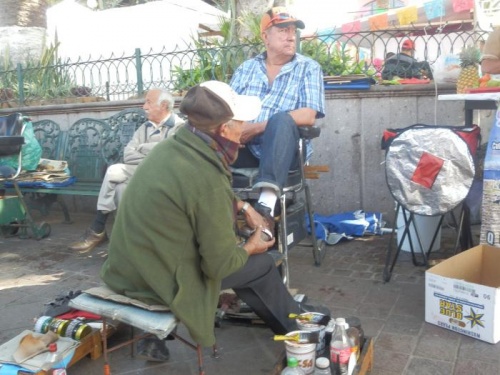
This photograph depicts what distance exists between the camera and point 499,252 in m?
3.28

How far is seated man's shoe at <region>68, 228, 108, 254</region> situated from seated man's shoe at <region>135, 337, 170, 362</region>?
7.84ft

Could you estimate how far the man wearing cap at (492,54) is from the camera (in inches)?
151

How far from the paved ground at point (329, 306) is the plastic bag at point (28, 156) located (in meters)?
0.91

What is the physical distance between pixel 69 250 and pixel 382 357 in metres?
3.41

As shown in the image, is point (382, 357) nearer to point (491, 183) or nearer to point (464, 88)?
point (491, 183)

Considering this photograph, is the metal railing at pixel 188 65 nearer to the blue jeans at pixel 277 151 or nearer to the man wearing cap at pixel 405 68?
the man wearing cap at pixel 405 68

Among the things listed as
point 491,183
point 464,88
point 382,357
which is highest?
point 464,88

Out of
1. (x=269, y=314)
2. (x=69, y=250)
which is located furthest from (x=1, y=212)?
(x=269, y=314)

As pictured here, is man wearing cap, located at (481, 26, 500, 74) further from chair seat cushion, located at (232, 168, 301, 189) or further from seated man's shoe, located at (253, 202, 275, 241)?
seated man's shoe, located at (253, 202, 275, 241)

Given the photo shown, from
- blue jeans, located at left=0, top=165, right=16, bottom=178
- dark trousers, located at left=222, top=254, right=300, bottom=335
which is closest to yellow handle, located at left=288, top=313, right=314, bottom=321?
dark trousers, located at left=222, top=254, right=300, bottom=335

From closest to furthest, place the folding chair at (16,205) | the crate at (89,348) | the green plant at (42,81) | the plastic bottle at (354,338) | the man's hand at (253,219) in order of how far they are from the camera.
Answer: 1. the plastic bottle at (354,338)
2. the crate at (89,348)
3. the man's hand at (253,219)
4. the folding chair at (16,205)
5. the green plant at (42,81)

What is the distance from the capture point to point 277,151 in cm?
356

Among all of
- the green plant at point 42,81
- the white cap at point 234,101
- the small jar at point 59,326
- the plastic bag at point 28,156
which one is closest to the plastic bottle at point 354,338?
the white cap at point 234,101

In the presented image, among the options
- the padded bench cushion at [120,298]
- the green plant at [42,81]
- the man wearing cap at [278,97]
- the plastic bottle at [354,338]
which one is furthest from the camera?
the green plant at [42,81]
